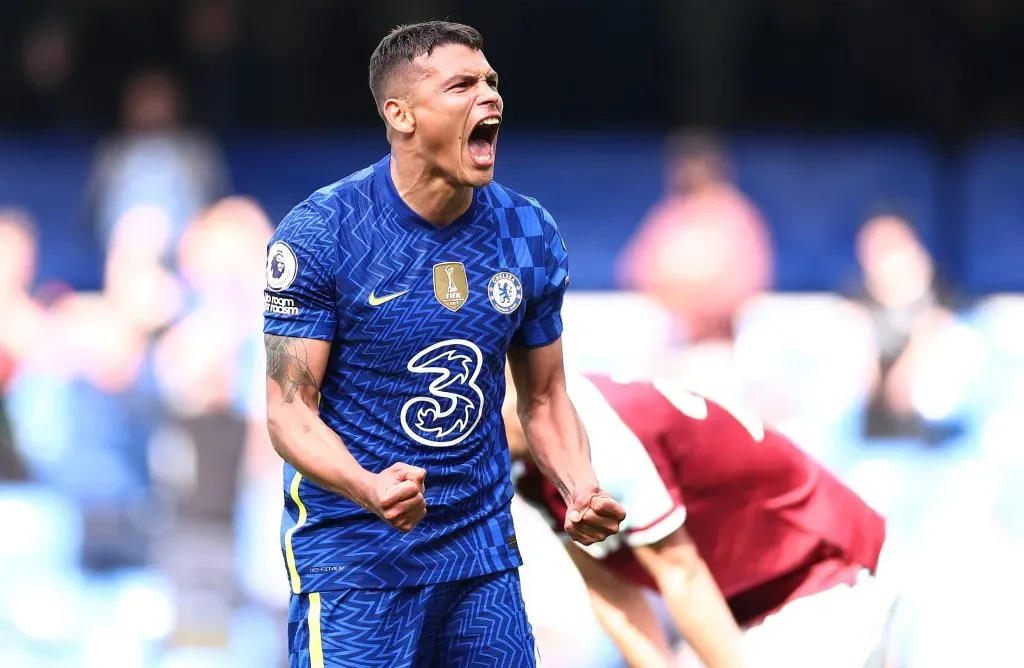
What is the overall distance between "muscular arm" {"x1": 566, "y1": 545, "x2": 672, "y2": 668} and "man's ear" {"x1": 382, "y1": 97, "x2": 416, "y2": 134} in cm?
155

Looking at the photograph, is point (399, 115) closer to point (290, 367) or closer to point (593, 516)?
point (290, 367)

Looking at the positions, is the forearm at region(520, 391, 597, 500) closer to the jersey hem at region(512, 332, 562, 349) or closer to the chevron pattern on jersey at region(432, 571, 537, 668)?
the jersey hem at region(512, 332, 562, 349)

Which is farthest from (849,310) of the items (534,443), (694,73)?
(534,443)

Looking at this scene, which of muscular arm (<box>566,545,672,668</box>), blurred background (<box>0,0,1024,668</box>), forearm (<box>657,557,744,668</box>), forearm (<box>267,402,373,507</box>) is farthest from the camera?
blurred background (<box>0,0,1024,668</box>)

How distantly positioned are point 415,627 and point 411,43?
4.02 feet

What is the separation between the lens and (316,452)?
3139 millimetres

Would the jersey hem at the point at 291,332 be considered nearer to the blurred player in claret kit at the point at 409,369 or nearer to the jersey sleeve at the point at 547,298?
the blurred player in claret kit at the point at 409,369

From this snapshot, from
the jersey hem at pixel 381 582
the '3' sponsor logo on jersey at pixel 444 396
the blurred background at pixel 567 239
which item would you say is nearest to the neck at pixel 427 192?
the '3' sponsor logo on jersey at pixel 444 396

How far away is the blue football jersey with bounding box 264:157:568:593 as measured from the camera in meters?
3.26

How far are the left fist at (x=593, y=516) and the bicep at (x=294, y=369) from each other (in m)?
0.58

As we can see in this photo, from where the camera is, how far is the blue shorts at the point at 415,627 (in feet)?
10.8

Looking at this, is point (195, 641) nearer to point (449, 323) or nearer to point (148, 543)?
point (148, 543)

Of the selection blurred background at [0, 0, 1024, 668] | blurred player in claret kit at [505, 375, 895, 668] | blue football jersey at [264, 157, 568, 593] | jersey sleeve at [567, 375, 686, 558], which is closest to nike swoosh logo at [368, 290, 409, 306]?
blue football jersey at [264, 157, 568, 593]

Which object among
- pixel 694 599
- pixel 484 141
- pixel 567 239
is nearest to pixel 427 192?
pixel 484 141
